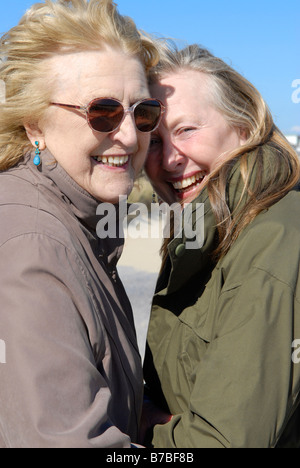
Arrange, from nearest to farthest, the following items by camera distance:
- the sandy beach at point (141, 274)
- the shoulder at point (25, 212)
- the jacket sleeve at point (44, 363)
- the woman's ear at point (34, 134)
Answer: the jacket sleeve at point (44, 363)
the shoulder at point (25, 212)
the woman's ear at point (34, 134)
the sandy beach at point (141, 274)

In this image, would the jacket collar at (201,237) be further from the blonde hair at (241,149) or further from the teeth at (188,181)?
the teeth at (188,181)

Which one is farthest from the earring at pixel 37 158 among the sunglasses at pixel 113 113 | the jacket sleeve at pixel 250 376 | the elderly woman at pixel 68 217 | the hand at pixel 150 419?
the hand at pixel 150 419

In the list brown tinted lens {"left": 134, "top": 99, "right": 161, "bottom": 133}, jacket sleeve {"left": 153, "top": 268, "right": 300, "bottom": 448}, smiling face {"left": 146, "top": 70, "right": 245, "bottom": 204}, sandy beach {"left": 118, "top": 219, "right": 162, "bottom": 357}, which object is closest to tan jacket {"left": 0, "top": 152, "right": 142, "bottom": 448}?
jacket sleeve {"left": 153, "top": 268, "right": 300, "bottom": 448}

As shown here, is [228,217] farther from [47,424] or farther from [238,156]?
[47,424]

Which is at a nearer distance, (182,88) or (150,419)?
(150,419)

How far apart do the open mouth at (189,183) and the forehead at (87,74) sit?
2.10 feet

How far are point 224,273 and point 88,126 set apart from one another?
0.75 meters

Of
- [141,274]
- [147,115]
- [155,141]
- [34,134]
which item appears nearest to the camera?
[34,134]

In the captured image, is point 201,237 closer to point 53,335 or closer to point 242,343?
point 242,343

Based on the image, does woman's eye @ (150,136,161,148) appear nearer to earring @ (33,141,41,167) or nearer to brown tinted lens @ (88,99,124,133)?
brown tinted lens @ (88,99,124,133)

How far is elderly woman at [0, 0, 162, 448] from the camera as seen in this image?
4.61ft

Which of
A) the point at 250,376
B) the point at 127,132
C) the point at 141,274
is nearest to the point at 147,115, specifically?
the point at 127,132

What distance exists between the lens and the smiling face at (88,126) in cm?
191

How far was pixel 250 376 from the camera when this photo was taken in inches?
63.0
